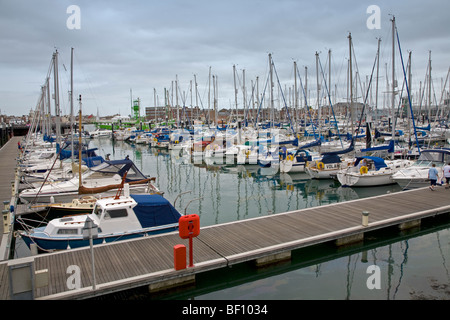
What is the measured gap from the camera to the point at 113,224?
45.2 ft

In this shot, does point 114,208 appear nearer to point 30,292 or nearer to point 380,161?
point 30,292

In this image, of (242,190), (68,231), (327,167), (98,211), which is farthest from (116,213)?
(327,167)

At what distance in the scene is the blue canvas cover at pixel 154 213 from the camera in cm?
1427

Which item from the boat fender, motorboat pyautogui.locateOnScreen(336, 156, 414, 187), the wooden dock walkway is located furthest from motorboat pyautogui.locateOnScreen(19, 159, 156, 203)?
the boat fender

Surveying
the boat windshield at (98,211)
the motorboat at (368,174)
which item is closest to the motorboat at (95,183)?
the boat windshield at (98,211)

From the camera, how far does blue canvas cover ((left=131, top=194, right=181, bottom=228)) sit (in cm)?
1427

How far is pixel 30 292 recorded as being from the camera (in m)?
8.51

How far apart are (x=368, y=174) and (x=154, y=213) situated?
17.9 meters

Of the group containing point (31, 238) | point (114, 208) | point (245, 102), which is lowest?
point (31, 238)

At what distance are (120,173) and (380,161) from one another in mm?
19211

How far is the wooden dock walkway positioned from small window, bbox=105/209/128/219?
1296 mm

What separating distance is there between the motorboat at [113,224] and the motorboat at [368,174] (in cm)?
1626

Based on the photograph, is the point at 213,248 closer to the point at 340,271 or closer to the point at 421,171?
the point at 340,271

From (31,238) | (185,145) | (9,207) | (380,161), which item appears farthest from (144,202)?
(185,145)
